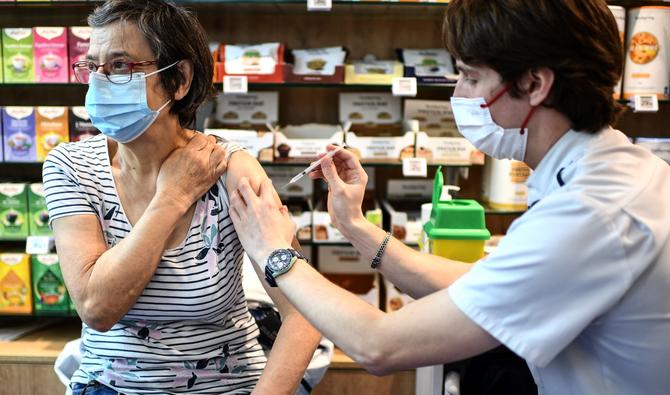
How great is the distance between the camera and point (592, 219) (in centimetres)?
102

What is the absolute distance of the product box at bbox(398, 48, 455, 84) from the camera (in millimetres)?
2910

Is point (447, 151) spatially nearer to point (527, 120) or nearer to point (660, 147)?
point (660, 147)

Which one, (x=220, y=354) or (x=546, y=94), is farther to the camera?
(x=220, y=354)

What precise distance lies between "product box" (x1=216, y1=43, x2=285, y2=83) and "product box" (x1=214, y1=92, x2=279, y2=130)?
26cm

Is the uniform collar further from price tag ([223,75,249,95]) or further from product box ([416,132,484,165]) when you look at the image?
price tag ([223,75,249,95])

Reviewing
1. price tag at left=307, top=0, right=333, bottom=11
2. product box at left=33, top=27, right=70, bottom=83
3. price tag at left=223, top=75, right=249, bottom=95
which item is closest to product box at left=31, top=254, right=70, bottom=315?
product box at left=33, top=27, right=70, bottom=83

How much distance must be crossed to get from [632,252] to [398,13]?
236cm

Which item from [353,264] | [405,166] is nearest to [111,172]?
[405,166]

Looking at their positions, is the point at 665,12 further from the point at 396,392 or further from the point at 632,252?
the point at 632,252

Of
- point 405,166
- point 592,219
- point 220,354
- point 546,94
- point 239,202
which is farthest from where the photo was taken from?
point 405,166

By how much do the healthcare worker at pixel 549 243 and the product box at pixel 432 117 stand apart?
176 cm

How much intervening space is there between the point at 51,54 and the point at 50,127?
34 cm

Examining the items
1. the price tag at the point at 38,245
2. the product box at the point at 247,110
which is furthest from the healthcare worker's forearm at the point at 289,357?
the price tag at the point at 38,245

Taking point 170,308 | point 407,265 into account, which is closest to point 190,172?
point 170,308
